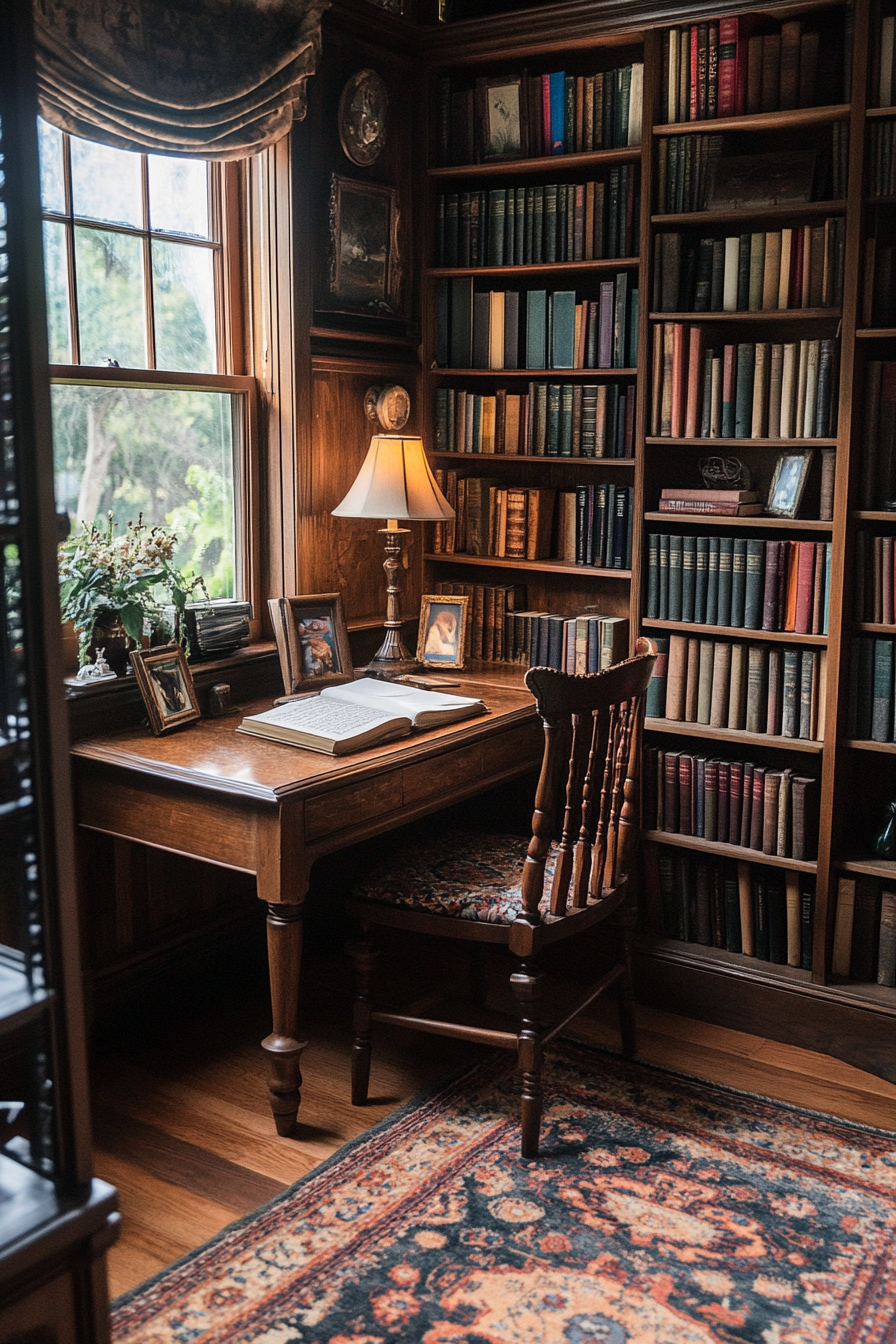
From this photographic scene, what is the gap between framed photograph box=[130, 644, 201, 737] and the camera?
2.81 meters

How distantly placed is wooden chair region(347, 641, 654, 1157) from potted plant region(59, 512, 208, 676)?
802 mm

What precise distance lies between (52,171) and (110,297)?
0.97 ft

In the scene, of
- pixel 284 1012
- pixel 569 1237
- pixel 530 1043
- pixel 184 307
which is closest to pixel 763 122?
pixel 184 307

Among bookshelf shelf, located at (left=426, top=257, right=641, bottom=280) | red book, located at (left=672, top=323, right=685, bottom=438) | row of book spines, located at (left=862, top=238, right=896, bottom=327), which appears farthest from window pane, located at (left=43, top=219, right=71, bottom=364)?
row of book spines, located at (left=862, top=238, right=896, bottom=327)

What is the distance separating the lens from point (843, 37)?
2996mm

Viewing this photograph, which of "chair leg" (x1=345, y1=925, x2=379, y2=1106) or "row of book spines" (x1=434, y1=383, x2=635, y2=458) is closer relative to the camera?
"chair leg" (x1=345, y1=925, x2=379, y2=1106)

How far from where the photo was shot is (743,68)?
3025 millimetres

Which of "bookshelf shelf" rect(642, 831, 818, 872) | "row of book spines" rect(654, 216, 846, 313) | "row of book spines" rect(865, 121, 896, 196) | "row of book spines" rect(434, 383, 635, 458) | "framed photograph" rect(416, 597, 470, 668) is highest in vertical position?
"row of book spines" rect(865, 121, 896, 196)

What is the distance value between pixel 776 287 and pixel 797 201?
0.21m

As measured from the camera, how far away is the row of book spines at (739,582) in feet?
10.1

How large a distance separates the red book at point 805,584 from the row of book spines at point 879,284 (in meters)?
0.55

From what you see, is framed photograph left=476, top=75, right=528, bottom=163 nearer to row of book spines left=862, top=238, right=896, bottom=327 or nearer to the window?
the window

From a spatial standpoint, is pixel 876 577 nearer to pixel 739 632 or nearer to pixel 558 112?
pixel 739 632

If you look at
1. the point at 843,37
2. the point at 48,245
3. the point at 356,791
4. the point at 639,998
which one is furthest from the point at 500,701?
the point at 843,37
